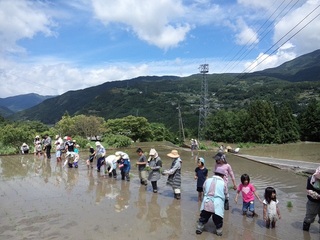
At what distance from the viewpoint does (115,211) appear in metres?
9.02

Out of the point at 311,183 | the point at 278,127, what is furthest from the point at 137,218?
the point at 278,127

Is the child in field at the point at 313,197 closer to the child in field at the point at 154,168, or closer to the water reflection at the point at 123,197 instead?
the water reflection at the point at 123,197

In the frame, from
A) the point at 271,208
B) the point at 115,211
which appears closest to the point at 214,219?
the point at 271,208

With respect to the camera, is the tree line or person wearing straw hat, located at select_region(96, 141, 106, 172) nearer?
person wearing straw hat, located at select_region(96, 141, 106, 172)

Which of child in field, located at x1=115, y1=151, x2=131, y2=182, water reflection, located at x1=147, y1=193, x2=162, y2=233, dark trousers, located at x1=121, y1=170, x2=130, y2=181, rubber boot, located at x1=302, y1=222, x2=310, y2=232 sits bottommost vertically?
water reflection, located at x1=147, y1=193, x2=162, y2=233

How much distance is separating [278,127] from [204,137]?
1719cm

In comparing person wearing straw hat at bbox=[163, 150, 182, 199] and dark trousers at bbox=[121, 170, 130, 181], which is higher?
person wearing straw hat at bbox=[163, 150, 182, 199]

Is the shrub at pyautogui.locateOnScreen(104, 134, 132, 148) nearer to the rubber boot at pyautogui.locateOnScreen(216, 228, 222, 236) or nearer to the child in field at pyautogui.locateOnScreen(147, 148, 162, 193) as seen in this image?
the child in field at pyautogui.locateOnScreen(147, 148, 162, 193)

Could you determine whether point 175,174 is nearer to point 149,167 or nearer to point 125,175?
point 149,167

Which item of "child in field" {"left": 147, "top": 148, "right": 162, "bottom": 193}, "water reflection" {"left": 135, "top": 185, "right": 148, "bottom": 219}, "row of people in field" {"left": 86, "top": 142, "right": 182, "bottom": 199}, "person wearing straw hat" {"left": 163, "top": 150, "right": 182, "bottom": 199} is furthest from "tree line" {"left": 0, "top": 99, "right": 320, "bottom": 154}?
"person wearing straw hat" {"left": 163, "top": 150, "right": 182, "bottom": 199}

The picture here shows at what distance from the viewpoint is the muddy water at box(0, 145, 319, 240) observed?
285 inches

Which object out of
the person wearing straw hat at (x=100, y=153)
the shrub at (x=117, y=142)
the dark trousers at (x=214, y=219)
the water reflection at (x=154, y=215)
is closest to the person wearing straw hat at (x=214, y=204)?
the dark trousers at (x=214, y=219)

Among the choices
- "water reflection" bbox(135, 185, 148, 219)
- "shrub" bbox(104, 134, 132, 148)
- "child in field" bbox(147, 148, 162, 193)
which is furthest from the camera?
"shrub" bbox(104, 134, 132, 148)

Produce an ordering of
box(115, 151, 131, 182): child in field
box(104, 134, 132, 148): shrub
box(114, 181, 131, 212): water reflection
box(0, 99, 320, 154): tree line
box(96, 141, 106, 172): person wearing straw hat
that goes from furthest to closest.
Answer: box(0, 99, 320, 154): tree line
box(104, 134, 132, 148): shrub
box(96, 141, 106, 172): person wearing straw hat
box(115, 151, 131, 182): child in field
box(114, 181, 131, 212): water reflection
